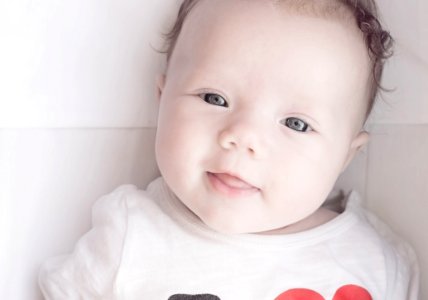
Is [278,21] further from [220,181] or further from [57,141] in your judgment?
[57,141]

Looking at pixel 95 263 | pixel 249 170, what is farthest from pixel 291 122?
pixel 95 263

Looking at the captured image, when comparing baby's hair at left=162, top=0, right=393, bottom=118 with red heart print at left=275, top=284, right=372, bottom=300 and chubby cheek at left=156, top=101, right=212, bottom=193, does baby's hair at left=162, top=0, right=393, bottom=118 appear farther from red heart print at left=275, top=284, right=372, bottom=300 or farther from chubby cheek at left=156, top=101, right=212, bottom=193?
red heart print at left=275, top=284, right=372, bottom=300

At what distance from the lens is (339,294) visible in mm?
1113

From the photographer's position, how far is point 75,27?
122 cm

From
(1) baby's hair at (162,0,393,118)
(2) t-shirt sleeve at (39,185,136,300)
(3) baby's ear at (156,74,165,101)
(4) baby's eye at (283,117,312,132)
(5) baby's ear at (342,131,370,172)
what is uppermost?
(1) baby's hair at (162,0,393,118)

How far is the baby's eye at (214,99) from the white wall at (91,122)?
0.21 m

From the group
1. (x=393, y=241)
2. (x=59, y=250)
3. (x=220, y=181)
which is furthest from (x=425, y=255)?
(x=59, y=250)

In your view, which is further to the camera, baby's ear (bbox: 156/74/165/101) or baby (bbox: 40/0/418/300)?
baby's ear (bbox: 156/74/165/101)

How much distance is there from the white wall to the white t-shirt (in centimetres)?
7

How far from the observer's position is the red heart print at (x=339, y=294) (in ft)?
3.60

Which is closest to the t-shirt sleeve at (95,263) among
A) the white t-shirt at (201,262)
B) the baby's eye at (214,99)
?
the white t-shirt at (201,262)

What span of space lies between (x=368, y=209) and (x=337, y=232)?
15cm

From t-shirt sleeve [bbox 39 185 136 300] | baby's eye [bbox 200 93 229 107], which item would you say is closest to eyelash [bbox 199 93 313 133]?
baby's eye [bbox 200 93 229 107]

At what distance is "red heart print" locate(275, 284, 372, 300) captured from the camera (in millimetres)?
1099
